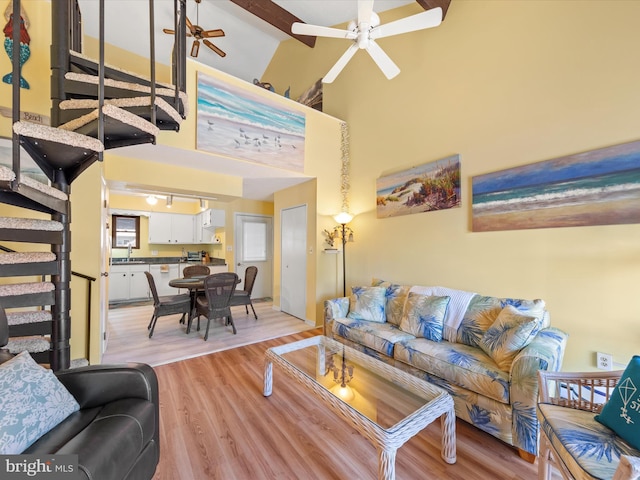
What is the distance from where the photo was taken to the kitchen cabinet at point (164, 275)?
227 inches

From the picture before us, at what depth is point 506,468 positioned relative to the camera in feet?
4.89

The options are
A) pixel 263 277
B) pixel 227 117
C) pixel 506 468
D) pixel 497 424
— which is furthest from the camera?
pixel 263 277

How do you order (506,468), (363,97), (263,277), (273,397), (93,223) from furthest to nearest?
1. (263,277)
2. (363,97)
3. (93,223)
4. (273,397)
5. (506,468)

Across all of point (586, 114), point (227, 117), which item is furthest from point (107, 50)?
point (586, 114)

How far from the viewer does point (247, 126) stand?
329 centimetres

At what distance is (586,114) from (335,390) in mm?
2796

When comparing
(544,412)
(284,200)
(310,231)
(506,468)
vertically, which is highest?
(284,200)

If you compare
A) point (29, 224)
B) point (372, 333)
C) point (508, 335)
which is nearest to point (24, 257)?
point (29, 224)

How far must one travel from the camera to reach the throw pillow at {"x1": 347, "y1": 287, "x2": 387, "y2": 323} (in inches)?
116

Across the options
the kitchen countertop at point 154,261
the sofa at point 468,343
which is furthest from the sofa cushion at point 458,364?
the kitchen countertop at point 154,261

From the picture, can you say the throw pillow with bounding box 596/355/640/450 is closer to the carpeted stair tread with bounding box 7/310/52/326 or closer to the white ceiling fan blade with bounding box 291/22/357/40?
the white ceiling fan blade with bounding box 291/22/357/40

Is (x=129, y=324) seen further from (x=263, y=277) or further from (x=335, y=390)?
(x=335, y=390)

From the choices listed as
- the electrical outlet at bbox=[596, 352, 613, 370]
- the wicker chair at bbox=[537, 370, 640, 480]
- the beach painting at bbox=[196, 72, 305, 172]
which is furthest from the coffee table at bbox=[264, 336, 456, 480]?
the beach painting at bbox=[196, 72, 305, 172]

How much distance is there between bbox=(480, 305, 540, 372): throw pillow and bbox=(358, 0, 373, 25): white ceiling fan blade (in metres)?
2.54
